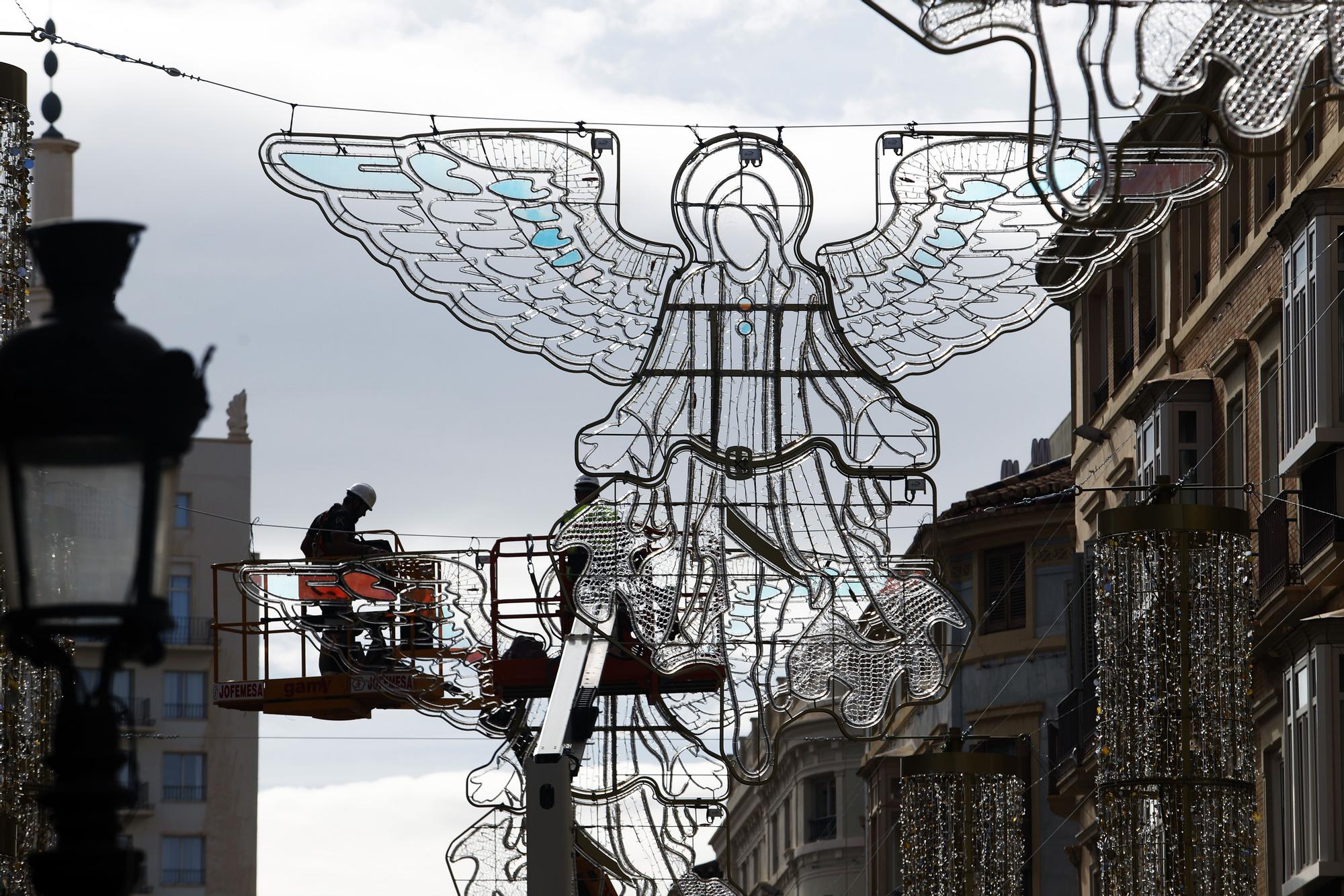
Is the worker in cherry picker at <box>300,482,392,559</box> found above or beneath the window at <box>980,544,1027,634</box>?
beneath

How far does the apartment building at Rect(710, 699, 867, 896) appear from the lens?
5159 centimetres

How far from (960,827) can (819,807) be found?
30.8 meters

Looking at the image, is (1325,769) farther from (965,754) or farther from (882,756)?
(882,756)

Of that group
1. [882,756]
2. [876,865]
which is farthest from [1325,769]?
[876,865]

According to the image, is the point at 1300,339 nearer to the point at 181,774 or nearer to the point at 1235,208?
the point at 1235,208

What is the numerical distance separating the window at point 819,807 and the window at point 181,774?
2227cm

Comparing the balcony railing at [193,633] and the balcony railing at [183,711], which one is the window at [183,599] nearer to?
the balcony railing at [193,633]

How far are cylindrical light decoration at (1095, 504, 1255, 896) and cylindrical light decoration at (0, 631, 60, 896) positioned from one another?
7.72m

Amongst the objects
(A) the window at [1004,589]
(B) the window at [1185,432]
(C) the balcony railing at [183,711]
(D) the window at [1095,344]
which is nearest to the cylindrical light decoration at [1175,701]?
(B) the window at [1185,432]

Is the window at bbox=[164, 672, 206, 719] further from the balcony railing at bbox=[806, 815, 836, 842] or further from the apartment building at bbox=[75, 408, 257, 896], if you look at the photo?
the balcony railing at bbox=[806, 815, 836, 842]

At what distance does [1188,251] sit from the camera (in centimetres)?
2717

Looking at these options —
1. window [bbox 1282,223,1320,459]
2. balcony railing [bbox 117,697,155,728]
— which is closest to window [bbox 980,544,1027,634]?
window [bbox 1282,223,1320,459]

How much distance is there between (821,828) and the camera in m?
53.2

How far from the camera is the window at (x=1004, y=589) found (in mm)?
36750
